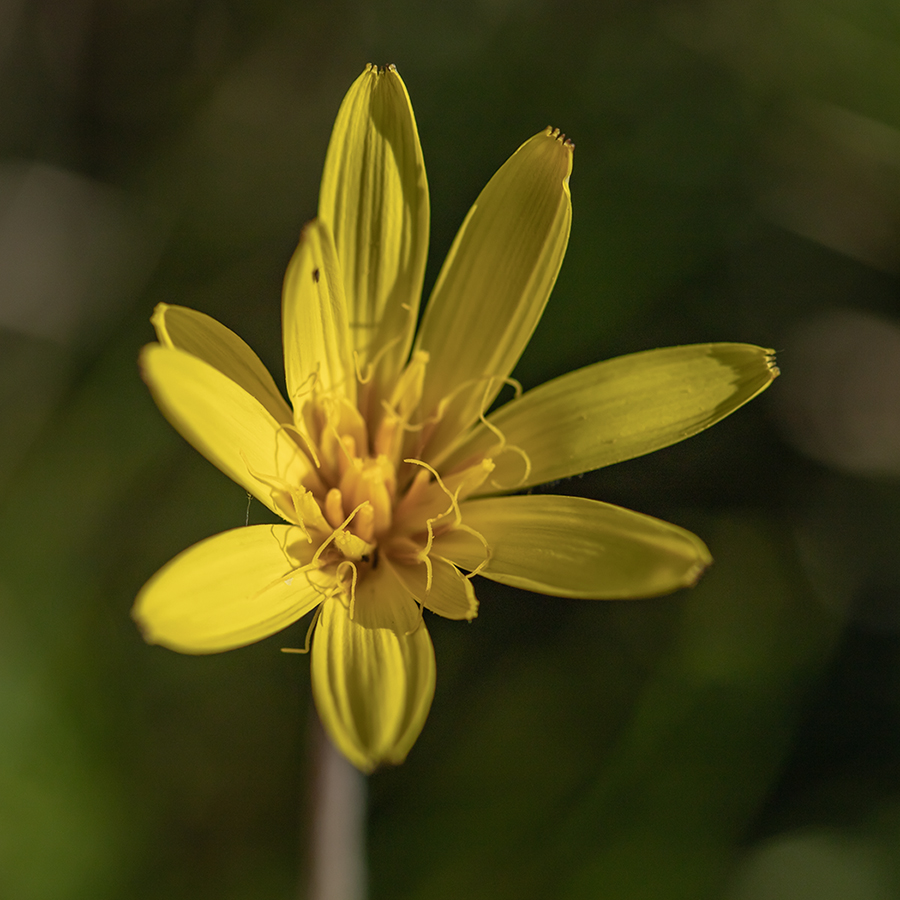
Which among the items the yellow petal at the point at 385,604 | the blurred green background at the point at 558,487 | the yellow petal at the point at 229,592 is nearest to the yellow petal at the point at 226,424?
the yellow petal at the point at 229,592

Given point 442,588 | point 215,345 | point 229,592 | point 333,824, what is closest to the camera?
point 229,592

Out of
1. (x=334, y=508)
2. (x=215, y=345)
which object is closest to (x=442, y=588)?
(x=334, y=508)

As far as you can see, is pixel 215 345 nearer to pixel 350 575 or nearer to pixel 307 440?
pixel 307 440

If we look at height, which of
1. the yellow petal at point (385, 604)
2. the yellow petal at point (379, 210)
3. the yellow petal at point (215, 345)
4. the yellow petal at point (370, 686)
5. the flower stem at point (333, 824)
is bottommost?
the flower stem at point (333, 824)

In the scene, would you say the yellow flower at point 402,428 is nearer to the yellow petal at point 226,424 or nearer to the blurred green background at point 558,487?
the yellow petal at point 226,424

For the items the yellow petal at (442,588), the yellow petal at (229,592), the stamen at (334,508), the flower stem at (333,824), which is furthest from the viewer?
the flower stem at (333,824)

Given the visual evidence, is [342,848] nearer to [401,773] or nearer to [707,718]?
[401,773]

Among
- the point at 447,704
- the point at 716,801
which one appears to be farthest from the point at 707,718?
the point at 447,704
